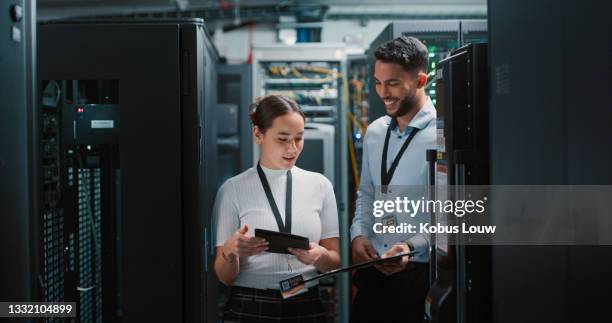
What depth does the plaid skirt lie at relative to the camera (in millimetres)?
1788

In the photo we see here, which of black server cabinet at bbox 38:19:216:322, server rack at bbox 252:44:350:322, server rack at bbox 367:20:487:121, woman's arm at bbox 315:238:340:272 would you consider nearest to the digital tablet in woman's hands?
woman's arm at bbox 315:238:340:272

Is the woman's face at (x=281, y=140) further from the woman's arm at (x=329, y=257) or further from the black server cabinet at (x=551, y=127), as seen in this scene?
the black server cabinet at (x=551, y=127)

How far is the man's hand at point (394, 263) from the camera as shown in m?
1.87

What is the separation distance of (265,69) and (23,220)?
2688 millimetres

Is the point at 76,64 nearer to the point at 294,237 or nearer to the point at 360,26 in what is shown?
the point at 294,237

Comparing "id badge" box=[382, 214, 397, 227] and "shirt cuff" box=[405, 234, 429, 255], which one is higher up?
"id badge" box=[382, 214, 397, 227]

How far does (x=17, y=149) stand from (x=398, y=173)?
43.7 inches

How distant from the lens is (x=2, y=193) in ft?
3.73

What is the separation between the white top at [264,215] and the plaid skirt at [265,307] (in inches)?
1.0

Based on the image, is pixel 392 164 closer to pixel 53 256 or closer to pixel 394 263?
pixel 394 263

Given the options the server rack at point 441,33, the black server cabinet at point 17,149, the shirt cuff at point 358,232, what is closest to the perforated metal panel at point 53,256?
the black server cabinet at point 17,149

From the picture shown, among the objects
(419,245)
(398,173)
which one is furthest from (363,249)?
(398,173)

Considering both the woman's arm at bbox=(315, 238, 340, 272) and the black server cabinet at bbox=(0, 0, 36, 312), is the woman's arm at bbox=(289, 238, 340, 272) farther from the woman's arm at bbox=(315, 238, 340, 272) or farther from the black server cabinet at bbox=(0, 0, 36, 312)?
the black server cabinet at bbox=(0, 0, 36, 312)

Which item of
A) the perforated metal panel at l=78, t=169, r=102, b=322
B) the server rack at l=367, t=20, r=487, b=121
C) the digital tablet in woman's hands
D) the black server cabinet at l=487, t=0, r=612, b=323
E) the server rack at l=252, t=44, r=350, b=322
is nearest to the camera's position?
the black server cabinet at l=487, t=0, r=612, b=323
